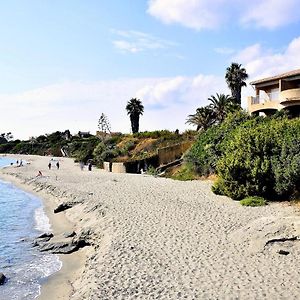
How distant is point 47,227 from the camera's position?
78.8 ft

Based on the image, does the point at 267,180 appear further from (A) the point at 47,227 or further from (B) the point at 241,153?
(A) the point at 47,227

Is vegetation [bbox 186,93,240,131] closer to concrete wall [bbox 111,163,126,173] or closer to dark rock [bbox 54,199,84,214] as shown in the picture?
concrete wall [bbox 111,163,126,173]

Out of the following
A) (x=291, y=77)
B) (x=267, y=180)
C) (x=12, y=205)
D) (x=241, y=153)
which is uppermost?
(x=291, y=77)

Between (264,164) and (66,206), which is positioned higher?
(264,164)

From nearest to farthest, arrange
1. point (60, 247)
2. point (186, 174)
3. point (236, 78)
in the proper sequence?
point (60, 247) → point (186, 174) → point (236, 78)

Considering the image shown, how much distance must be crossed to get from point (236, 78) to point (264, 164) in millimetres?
38448

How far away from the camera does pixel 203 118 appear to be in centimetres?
5066

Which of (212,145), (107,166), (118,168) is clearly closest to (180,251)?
(212,145)

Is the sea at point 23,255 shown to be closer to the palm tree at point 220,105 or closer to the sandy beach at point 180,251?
the sandy beach at point 180,251

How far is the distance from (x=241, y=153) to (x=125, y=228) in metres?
8.32

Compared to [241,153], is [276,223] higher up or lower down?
lower down

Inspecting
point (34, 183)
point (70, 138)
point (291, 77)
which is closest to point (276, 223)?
point (291, 77)

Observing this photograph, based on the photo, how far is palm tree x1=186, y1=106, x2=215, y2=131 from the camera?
50.7 m

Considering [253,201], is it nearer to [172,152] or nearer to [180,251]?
[180,251]
